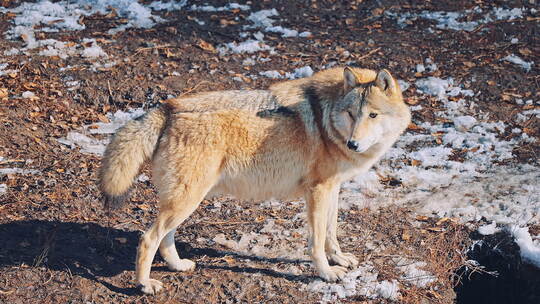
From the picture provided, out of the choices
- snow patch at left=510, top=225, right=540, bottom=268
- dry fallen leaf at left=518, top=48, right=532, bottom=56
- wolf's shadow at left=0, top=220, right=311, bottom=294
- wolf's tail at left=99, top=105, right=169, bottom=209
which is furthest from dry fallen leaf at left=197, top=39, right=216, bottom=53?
snow patch at left=510, top=225, right=540, bottom=268

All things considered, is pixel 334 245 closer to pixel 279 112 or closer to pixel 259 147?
pixel 259 147

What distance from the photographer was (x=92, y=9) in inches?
450

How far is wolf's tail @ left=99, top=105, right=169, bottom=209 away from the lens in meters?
5.41

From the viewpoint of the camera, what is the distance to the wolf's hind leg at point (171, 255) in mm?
5938

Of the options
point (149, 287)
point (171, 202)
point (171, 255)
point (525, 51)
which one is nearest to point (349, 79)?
point (171, 202)

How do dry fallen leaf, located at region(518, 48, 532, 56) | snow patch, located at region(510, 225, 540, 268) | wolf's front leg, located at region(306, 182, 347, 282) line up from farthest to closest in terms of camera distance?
1. dry fallen leaf, located at region(518, 48, 532, 56)
2. snow patch, located at region(510, 225, 540, 268)
3. wolf's front leg, located at region(306, 182, 347, 282)

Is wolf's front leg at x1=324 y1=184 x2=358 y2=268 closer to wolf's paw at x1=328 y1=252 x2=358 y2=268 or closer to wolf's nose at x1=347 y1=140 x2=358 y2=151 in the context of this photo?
wolf's paw at x1=328 y1=252 x2=358 y2=268

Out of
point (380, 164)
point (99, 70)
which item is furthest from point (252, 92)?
point (99, 70)

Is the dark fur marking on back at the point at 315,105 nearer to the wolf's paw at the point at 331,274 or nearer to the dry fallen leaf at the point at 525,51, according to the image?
the wolf's paw at the point at 331,274

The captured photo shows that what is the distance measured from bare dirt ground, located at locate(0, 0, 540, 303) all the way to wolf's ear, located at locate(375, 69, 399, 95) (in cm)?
187

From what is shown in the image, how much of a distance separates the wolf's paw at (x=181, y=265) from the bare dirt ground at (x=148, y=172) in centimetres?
8

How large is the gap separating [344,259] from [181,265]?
1.71m

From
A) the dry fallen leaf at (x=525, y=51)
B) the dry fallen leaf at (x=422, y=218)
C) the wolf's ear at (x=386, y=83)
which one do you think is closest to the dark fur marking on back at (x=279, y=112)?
the wolf's ear at (x=386, y=83)

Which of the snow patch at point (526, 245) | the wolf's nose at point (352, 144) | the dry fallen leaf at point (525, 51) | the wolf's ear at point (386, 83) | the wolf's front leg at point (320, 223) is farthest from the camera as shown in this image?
the dry fallen leaf at point (525, 51)
